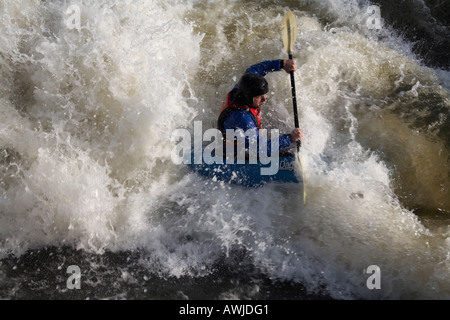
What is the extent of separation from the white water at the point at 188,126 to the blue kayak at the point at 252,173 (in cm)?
10

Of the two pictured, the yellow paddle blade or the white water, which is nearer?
the white water

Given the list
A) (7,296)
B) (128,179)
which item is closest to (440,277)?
(128,179)
